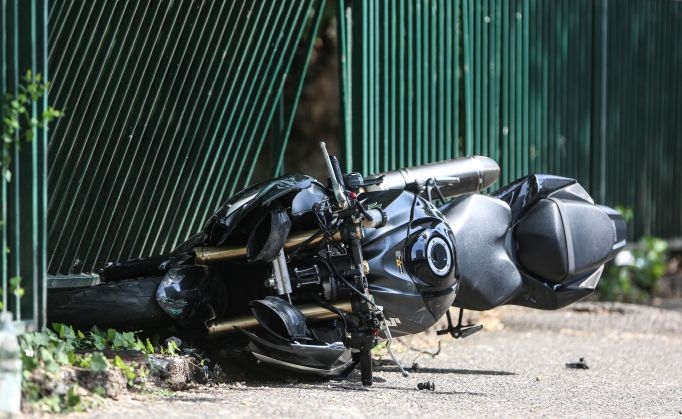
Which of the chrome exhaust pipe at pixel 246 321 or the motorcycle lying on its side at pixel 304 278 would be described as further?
the chrome exhaust pipe at pixel 246 321

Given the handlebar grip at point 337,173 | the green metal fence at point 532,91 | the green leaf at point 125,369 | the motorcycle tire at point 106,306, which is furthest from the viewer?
the green metal fence at point 532,91

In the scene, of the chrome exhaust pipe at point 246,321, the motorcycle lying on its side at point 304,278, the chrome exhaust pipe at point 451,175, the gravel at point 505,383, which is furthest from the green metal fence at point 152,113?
the gravel at point 505,383

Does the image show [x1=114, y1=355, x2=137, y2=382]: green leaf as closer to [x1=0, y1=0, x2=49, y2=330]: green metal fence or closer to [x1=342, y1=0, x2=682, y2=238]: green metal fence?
[x1=0, y1=0, x2=49, y2=330]: green metal fence

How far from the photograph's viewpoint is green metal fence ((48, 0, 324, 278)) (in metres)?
6.01

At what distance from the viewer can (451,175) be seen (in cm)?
660

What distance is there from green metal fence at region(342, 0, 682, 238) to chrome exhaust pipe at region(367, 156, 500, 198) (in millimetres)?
1151

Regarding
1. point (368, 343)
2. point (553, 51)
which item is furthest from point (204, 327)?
point (553, 51)

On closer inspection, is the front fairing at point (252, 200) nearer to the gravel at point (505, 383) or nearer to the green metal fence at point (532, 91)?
the gravel at point (505, 383)

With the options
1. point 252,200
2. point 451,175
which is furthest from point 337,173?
point 451,175

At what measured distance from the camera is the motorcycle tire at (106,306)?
544 cm

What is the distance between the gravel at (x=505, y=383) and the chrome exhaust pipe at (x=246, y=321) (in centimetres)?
26

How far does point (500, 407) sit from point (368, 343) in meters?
0.67

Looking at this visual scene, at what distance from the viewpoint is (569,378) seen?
6586 millimetres

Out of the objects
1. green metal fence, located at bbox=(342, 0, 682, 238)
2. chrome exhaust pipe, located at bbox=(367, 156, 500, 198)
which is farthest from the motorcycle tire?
green metal fence, located at bbox=(342, 0, 682, 238)
